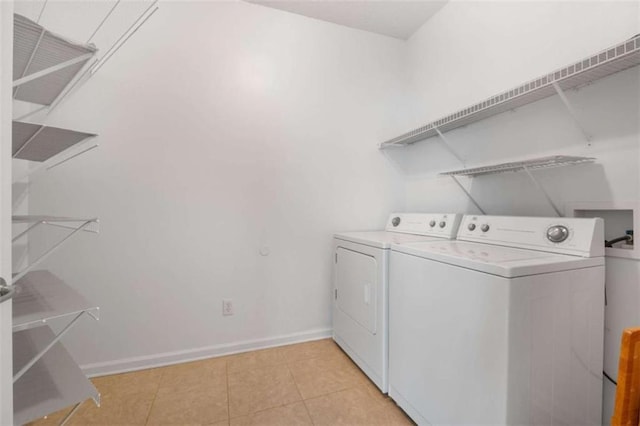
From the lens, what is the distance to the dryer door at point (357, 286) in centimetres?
166

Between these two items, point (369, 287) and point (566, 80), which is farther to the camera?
point (369, 287)

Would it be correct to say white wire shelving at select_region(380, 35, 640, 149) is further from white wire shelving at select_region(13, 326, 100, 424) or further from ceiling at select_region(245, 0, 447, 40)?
white wire shelving at select_region(13, 326, 100, 424)

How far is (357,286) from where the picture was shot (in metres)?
1.82

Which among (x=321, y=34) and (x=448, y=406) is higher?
(x=321, y=34)

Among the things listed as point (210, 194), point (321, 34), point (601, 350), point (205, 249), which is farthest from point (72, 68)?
point (601, 350)

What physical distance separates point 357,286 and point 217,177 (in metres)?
1.24

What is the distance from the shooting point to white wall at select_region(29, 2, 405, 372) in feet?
5.75

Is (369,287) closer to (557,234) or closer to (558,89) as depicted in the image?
(557,234)

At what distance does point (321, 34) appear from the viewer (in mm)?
2279

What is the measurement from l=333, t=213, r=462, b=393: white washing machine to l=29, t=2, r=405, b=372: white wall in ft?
0.88

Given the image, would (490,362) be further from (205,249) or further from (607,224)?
(205,249)

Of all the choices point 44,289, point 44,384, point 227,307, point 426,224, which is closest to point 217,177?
point 227,307

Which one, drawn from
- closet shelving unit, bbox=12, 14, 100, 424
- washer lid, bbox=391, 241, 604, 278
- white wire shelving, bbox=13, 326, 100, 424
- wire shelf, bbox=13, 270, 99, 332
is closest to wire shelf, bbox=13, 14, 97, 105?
closet shelving unit, bbox=12, 14, 100, 424

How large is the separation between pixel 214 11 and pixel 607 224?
262 cm
